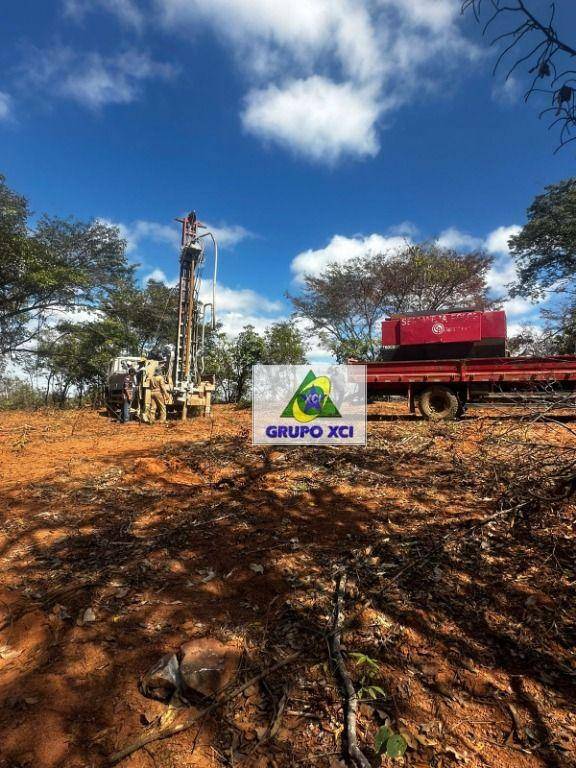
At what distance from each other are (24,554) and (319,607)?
8.70 feet

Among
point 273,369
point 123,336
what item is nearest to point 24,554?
point 273,369

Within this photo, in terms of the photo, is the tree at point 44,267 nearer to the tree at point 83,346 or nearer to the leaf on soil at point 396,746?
the tree at point 83,346

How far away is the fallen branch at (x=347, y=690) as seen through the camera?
173cm

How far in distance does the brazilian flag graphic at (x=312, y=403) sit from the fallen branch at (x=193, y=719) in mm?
7451

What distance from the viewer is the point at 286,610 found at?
274cm

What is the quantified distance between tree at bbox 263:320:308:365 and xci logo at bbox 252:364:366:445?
6.65 m

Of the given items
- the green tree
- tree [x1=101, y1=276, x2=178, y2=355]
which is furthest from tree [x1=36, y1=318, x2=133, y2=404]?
the green tree

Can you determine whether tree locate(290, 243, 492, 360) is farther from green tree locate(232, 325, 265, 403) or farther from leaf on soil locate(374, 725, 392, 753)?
leaf on soil locate(374, 725, 392, 753)

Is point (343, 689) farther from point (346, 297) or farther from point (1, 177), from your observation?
point (1, 177)

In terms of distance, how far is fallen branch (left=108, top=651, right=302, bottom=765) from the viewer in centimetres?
171

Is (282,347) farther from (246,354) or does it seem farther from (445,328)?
(445,328)

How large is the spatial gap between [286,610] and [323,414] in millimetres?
7914

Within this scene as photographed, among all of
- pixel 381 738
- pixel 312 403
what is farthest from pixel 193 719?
pixel 312 403

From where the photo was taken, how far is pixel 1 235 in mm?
15047
